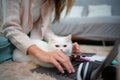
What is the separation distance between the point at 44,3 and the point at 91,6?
158 cm

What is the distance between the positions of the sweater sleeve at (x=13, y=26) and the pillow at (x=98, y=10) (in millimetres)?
1476

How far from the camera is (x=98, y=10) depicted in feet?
7.20

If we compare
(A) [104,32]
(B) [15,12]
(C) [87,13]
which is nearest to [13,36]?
(B) [15,12]

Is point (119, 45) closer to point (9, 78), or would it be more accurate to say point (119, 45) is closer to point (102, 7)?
point (9, 78)

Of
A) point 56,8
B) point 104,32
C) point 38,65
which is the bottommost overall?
point 104,32

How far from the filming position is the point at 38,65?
69cm

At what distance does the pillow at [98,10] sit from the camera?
82.6 inches

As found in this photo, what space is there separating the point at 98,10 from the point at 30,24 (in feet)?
5.04

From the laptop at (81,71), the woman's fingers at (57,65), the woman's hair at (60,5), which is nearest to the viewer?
the laptop at (81,71)

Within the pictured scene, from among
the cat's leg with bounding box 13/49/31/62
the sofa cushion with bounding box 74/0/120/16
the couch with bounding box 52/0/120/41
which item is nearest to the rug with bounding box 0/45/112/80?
the cat's leg with bounding box 13/49/31/62

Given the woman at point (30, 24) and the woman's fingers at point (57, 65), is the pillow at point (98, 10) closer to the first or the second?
the woman at point (30, 24)

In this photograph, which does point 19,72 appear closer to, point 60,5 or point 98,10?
point 60,5

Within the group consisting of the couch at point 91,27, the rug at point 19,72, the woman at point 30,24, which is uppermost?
the woman at point 30,24

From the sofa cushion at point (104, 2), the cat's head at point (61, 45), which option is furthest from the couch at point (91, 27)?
the cat's head at point (61, 45)
